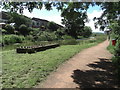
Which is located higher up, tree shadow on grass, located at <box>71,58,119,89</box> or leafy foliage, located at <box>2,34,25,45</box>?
leafy foliage, located at <box>2,34,25,45</box>

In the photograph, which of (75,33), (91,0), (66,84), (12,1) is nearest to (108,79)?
(66,84)

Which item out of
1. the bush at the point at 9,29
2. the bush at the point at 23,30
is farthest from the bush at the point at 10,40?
the bush at the point at 23,30

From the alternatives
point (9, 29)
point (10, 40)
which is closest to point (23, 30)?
point (9, 29)

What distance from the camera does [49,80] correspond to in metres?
6.25

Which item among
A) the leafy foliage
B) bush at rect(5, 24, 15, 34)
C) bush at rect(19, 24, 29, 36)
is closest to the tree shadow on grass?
the leafy foliage

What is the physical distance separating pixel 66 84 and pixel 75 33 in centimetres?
4266

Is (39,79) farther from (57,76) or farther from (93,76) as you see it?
(93,76)

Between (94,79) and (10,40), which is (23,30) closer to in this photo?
(10,40)

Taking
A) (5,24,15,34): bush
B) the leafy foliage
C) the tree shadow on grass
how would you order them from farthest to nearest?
(5,24,15,34): bush
the leafy foliage
the tree shadow on grass

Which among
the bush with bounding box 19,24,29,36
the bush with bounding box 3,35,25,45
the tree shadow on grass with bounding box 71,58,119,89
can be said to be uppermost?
the bush with bounding box 19,24,29,36

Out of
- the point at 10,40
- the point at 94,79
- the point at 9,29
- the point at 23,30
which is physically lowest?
the point at 94,79

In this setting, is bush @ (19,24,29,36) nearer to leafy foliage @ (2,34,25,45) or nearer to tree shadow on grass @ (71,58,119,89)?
leafy foliage @ (2,34,25,45)

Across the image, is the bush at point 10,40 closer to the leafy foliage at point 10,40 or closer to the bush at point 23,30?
the leafy foliage at point 10,40

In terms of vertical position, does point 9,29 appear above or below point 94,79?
above
